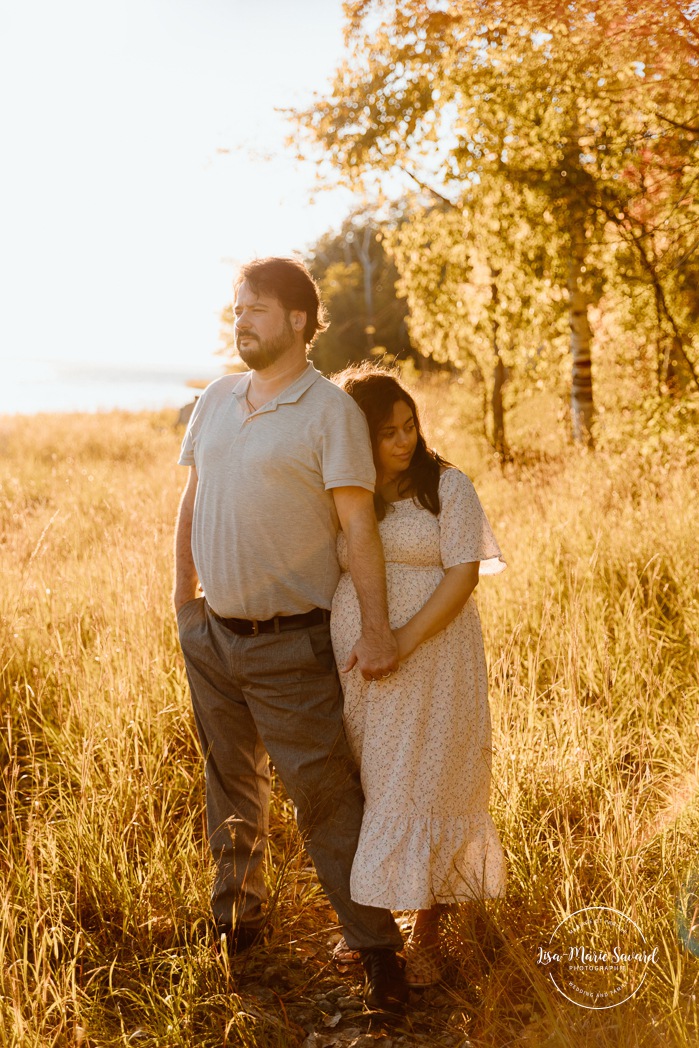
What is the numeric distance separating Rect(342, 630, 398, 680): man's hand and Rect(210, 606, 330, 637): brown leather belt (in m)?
0.23

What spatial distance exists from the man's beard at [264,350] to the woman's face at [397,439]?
0.39 metres

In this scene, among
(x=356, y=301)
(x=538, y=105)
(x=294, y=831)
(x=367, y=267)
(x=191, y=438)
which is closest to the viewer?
(x=191, y=438)

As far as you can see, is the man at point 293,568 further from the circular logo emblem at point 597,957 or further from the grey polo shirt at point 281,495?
the circular logo emblem at point 597,957

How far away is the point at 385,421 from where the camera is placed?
2652 mm

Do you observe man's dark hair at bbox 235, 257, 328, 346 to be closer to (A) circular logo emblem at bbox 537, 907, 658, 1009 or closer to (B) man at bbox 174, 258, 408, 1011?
(B) man at bbox 174, 258, 408, 1011

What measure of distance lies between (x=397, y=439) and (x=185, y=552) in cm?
88

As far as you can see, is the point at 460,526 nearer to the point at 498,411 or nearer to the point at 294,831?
the point at 294,831

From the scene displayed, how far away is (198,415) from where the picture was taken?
9.43 ft

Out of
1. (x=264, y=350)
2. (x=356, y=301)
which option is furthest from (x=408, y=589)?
(x=356, y=301)

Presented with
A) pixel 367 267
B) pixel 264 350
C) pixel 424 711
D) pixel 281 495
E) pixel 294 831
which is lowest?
pixel 294 831

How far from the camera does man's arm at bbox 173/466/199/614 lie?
118 inches

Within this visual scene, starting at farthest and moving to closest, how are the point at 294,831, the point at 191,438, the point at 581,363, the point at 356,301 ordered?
the point at 356,301 < the point at 581,363 < the point at 294,831 < the point at 191,438

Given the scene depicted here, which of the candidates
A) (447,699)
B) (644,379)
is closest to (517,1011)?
(447,699)

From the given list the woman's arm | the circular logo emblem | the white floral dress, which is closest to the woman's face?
the white floral dress
